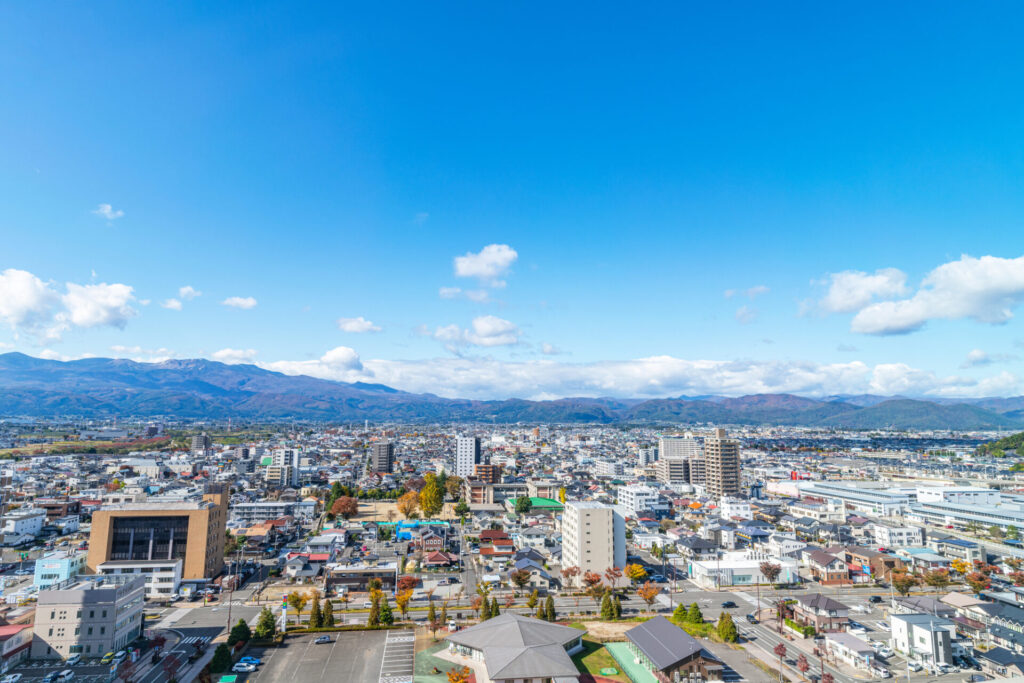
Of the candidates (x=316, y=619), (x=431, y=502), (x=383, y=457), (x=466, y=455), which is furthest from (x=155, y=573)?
(x=466, y=455)

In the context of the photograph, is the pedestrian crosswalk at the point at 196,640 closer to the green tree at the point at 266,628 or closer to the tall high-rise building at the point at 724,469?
the green tree at the point at 266,628

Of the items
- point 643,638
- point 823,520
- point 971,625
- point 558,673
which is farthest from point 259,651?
point 823,520

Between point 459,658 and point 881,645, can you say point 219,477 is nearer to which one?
point 459,658

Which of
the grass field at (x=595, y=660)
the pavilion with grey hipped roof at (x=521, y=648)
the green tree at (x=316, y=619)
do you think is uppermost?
the pavilion with grey hipped roof at (x=521, y=648)

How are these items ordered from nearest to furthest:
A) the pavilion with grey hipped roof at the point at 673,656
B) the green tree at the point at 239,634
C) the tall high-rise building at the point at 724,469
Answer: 1. the pavilion with grey hipped roof at the point at 673,656
2. the green tree at the point at 239,634
3. the tall high-rise building at the point at 724,469

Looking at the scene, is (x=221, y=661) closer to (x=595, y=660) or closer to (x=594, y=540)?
(x=595, y=660)

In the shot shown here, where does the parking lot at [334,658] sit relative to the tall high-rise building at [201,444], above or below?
below

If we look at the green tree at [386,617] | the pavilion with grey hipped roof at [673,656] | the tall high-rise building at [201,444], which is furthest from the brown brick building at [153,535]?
the tall high-rise building at [201,444]
